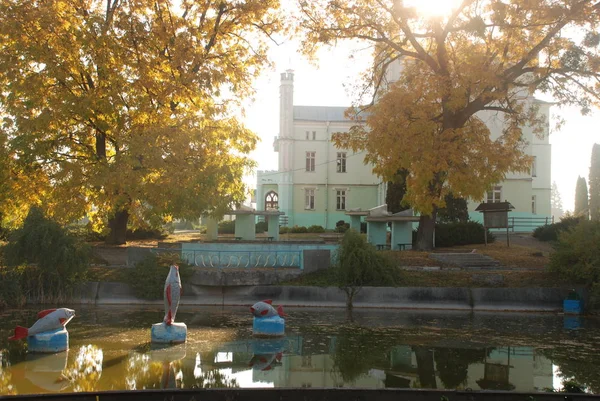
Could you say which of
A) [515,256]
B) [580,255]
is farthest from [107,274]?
[515,256]

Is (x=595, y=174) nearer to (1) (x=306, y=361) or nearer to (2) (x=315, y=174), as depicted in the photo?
(2) (x=315, y=174)

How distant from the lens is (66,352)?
36.7 feet

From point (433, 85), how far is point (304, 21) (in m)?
6.03

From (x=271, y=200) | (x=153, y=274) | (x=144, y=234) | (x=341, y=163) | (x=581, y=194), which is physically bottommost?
(x=153, y=274)

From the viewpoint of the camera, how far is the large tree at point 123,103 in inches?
878

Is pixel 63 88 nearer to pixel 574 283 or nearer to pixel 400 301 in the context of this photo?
pixel 400 301

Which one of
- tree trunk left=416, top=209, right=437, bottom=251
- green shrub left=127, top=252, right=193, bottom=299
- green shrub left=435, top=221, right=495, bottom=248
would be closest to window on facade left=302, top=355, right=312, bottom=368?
green shrub left=127, top=252, right=193, bottom=299

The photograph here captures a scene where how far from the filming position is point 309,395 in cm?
763

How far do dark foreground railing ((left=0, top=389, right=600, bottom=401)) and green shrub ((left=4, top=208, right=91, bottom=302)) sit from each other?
11139 mm

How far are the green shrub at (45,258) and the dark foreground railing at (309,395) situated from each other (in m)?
11.1

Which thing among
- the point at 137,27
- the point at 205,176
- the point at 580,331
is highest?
the point at 137,27

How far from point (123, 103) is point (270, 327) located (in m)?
13.9

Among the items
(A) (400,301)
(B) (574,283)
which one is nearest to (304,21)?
(A) (400,301)

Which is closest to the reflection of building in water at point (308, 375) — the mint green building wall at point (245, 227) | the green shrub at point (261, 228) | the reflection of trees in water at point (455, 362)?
the reflection of trees in water at point (455, 362)
